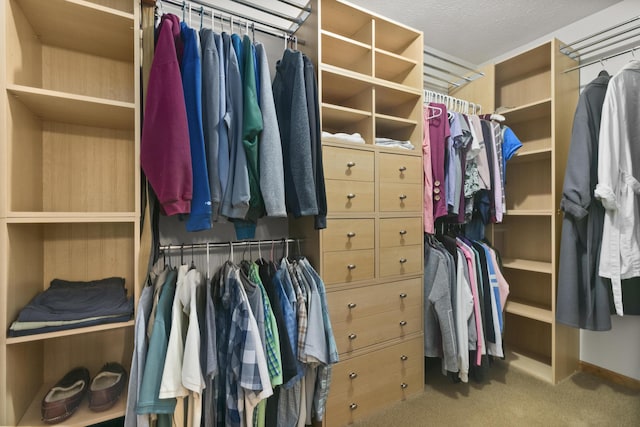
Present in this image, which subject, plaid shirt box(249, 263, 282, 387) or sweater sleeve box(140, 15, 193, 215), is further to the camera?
plaid shirt box(249, 263, 282, 387)

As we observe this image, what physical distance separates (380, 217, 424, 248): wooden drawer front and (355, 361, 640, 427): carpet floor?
99 cm

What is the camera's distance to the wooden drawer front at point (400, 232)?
5.79ft

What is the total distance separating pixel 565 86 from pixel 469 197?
109 centimetres

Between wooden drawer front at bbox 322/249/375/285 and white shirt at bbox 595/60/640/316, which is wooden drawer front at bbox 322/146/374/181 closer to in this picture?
wooden drawer front at bbox 322/249/375/285

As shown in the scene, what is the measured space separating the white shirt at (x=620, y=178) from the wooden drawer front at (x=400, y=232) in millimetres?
1032

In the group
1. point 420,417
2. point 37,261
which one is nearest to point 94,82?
point 37,261

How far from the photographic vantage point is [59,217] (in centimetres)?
105

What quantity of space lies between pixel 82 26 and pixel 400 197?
173cm

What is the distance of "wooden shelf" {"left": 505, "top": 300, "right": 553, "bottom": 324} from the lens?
2062 mm

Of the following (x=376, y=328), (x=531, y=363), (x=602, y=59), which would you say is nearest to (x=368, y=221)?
(x=376, y=328)

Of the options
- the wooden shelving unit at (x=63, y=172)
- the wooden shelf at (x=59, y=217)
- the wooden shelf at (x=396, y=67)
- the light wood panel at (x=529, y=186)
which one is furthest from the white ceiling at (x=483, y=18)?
the wooden shelf at (x=59, y=217)

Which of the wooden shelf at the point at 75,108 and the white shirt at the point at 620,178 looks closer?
the wooden shelf at the point at 75,108

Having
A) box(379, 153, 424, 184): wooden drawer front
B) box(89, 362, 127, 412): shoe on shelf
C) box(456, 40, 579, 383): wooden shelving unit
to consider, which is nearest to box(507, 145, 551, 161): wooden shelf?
box(456, 40, 579, 383): wooden shelving unit

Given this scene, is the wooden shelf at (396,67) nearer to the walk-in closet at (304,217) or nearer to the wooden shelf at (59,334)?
the walk-in closet at (304,217)
